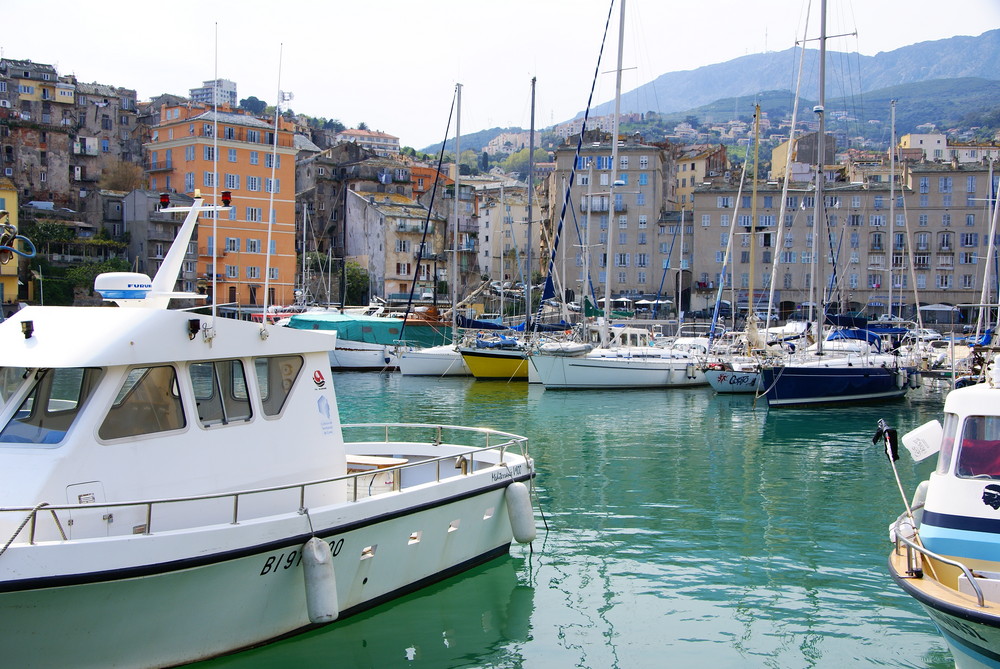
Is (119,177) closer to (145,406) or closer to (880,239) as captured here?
(880,239)

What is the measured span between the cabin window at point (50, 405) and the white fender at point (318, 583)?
2.67 m

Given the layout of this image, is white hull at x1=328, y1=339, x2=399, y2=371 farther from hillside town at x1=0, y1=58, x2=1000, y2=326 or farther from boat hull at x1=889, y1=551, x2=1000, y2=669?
boat hull at x1=889, y1=551, x2=1000, y2=669

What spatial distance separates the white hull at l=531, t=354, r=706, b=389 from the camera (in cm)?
4047

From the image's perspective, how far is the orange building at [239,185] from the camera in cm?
5888

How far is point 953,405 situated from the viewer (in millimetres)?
9500

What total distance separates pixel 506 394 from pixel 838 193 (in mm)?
51871

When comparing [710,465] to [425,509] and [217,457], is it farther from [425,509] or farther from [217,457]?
[217,457]

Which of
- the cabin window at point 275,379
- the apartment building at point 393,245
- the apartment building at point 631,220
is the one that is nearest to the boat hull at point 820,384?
the cabin window at point 275,379

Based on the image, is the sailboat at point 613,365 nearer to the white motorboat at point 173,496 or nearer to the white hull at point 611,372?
the white hull at point 611,372

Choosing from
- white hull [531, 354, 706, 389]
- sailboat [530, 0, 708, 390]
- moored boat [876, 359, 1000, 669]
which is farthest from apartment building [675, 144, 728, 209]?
moored boat [876, 359, 1000, 669]

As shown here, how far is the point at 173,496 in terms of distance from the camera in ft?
30.9

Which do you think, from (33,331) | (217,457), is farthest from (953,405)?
(33,331)

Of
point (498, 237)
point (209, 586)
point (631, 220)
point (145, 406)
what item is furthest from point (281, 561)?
point (498, 237)

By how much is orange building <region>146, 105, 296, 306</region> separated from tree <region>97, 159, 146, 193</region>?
18784 millimetres
